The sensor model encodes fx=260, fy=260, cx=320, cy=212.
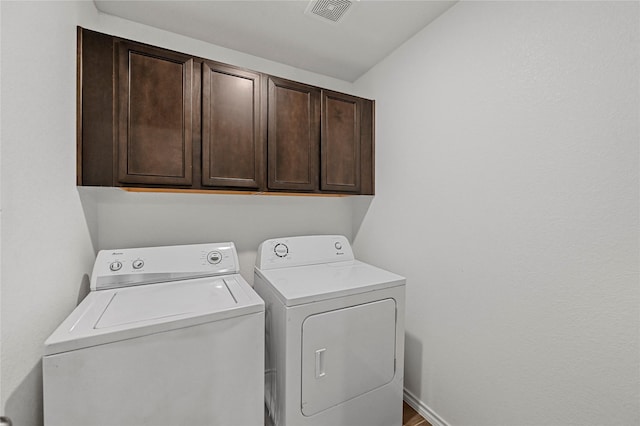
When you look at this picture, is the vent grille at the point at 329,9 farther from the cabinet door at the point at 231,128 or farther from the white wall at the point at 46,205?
the white wall at the point at 46,205

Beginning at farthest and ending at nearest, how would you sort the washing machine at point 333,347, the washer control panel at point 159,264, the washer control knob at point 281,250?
the washer control knob at point 281,250 → the washer control panel at point 159,264 → the washing machine at point 333,347

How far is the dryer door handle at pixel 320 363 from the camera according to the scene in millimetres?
1341

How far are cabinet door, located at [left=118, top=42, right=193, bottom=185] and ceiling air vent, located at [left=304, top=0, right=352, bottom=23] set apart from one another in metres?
0.79

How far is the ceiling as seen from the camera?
5.04 feet

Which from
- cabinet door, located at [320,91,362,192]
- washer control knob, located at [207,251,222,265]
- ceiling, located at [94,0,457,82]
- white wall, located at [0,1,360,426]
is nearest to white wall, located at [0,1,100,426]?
white wall, located at [0,1,360,426]

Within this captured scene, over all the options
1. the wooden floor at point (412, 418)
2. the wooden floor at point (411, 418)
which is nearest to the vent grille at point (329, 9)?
the wooden floor at point (411, 418)

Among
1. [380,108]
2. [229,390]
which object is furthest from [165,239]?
[380,108]

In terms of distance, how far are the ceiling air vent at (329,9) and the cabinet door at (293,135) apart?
1.39 ft

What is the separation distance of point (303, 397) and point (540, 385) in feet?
3.61

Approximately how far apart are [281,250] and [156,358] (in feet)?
3.29

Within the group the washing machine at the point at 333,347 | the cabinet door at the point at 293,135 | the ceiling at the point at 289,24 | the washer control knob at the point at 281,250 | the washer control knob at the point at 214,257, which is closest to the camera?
the washing machine at the point at 333,347

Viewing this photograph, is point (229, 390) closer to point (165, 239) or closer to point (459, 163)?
point (165, 239)

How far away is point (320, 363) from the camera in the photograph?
135 cm

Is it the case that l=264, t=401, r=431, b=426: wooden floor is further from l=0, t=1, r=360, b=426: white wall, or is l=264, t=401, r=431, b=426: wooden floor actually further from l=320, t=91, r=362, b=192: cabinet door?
l=320, t=91, r=362, b=192: cabinet door
